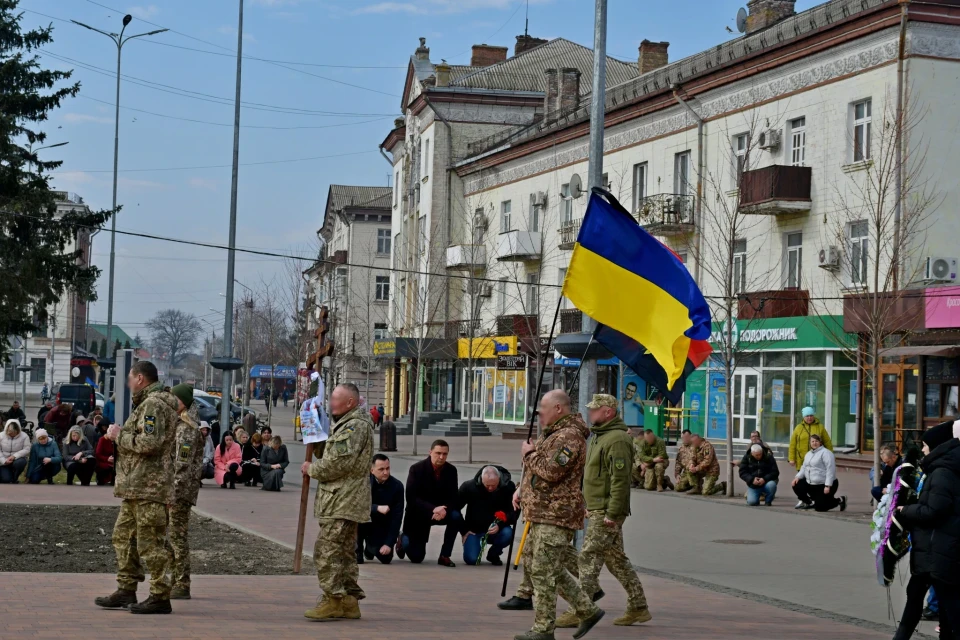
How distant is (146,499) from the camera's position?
9172mm

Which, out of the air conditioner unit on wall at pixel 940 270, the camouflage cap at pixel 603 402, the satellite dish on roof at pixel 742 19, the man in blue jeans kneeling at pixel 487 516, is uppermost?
the satellite dish on roof at pixel 742 19

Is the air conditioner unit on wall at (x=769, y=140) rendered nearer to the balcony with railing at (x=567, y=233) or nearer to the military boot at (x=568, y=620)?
the balcony with railing at (x=567, y=233)

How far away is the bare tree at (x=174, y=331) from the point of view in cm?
16300

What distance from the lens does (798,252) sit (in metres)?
33.0

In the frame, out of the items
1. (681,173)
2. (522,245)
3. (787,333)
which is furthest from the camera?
(522,245)

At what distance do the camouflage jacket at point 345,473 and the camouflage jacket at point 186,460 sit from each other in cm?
128

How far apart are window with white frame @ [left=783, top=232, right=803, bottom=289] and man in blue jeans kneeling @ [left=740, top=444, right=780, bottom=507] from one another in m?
11.4

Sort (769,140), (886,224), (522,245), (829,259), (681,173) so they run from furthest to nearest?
(522,245) → (681,173) → (769,140) → (829,259) → (886,224)

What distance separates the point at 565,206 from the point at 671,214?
10.3 m

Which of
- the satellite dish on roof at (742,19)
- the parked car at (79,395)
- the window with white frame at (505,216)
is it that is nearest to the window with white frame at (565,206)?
the window with white frame at (505,216)

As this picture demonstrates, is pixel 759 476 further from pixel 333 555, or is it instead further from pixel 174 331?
pixel 174 331

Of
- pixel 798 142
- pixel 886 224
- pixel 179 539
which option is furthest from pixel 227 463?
pixel 798 142

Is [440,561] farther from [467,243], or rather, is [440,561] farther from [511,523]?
[467,243]

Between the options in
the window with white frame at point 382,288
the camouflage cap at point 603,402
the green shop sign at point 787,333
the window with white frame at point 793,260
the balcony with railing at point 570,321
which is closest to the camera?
the camouflage cap at point 603,402
